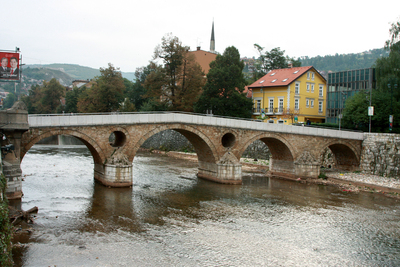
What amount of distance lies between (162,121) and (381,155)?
16017 mm

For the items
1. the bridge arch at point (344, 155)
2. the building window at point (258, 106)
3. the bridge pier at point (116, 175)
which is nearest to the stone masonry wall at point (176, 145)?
the bridge arch at point (344, 155)

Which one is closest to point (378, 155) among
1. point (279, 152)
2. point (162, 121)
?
point (279, 152)

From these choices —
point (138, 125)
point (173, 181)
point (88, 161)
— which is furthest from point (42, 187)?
point (88, 161)

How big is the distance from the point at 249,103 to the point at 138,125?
54.6 feet

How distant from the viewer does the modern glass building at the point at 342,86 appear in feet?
111

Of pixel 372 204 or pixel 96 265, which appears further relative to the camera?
pixel 372 204

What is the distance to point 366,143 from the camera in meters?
25.5

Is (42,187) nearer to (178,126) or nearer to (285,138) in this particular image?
(178,126)

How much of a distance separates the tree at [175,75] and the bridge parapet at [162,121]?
11.5 m

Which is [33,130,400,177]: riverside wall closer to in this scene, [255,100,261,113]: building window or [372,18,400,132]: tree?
[372,18,400,132]: tree

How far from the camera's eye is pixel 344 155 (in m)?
26.5

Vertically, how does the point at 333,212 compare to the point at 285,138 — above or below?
below

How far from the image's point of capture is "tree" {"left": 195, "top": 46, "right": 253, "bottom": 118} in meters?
32.7

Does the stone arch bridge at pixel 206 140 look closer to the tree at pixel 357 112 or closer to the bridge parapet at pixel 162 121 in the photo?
the bridge parapet at pixel 162 121
